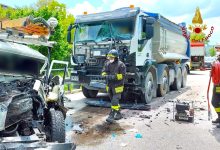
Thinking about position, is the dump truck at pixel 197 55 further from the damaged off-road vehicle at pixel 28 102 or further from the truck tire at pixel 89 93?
the damaged off-road vehicle at pixel 28 102

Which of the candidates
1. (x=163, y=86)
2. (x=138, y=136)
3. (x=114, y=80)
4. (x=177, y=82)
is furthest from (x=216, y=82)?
(x=177, y=82)

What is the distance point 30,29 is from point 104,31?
4.41 metres

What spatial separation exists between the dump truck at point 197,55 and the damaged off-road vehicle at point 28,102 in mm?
26647

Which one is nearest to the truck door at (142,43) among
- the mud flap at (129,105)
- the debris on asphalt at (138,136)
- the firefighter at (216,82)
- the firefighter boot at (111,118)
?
the mud flap at (129,105)

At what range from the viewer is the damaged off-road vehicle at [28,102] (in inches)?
151

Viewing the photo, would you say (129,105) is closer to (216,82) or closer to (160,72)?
(160,72)

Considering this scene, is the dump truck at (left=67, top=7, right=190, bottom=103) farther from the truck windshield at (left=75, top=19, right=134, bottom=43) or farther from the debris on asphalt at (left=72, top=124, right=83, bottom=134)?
the debris on asphalt at (left=72, top=124, right=83, bottom=134)

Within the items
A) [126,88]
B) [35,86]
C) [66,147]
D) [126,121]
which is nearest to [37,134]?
[66,147]

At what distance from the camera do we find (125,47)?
893 centimetres

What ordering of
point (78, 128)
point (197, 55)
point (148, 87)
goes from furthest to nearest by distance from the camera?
point (197, 55)
point (148, 87)
point (78, 128)

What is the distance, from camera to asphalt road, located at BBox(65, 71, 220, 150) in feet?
18.1

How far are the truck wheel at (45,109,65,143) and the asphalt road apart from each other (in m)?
0.68

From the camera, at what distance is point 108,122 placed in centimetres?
725

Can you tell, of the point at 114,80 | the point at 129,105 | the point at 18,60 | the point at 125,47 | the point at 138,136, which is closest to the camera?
the point at 18,60
